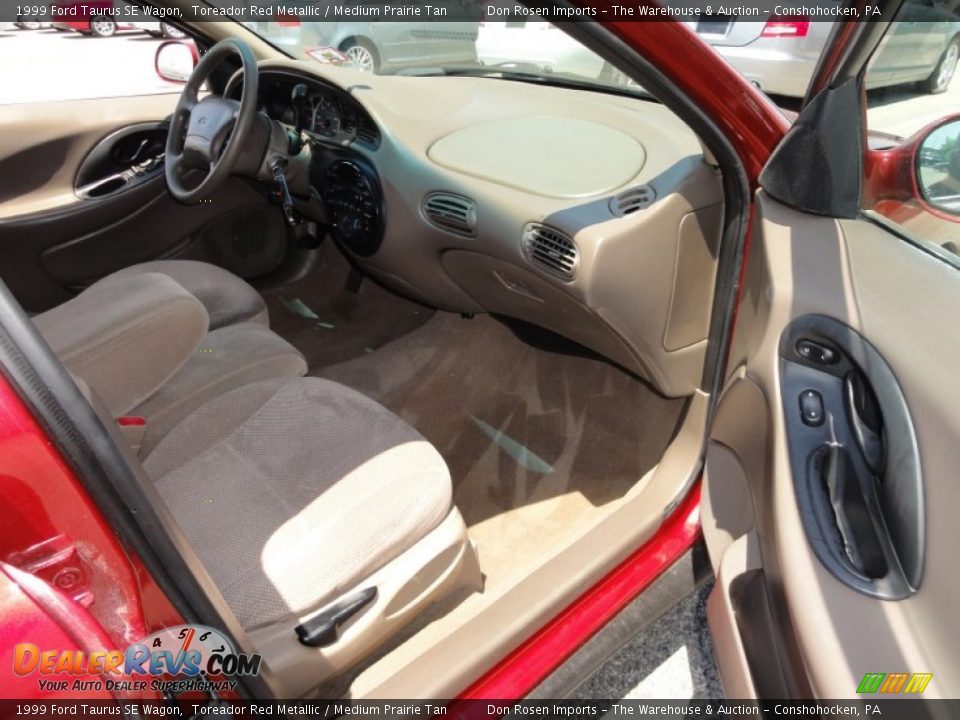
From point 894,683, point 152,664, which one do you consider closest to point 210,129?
point 152,664

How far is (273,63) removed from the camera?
1.95 metres

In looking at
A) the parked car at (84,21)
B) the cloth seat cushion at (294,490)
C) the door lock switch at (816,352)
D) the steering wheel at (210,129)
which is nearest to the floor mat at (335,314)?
the steering wheel at (210,129)

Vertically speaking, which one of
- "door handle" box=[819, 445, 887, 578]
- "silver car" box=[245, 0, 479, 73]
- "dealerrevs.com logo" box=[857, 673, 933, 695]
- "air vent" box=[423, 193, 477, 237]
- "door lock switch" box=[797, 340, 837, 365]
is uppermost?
"silver car" box=[245, 0, 479, 73]

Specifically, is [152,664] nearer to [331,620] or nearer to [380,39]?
[331,620]

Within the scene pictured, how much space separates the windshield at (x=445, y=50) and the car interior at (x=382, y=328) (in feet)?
0.35

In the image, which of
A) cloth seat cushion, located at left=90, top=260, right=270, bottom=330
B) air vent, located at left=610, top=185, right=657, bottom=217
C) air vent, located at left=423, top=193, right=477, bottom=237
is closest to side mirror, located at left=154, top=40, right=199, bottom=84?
cloth seat cushion, located at left=90, top=260, right=270, bottom=330

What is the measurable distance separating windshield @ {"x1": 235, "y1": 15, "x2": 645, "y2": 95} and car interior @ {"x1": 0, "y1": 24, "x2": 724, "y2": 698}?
11cm

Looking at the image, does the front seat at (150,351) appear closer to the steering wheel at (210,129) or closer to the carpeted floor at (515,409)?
the steering wheel at (210,129)

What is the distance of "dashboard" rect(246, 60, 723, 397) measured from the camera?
4.56 ft

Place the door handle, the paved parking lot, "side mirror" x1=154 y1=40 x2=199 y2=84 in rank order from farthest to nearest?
the paved parking lot → "side mirror" x1=154 y1=40 x2=199 y2=84 → the door handle

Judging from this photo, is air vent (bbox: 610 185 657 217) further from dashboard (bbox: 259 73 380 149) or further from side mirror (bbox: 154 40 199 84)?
side mirror (bbox: 154 40 199 84)

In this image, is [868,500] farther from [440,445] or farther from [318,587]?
[440,445]

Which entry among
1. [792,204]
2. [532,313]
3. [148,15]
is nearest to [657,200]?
[792,204]

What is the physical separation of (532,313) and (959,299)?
1.06 metres
